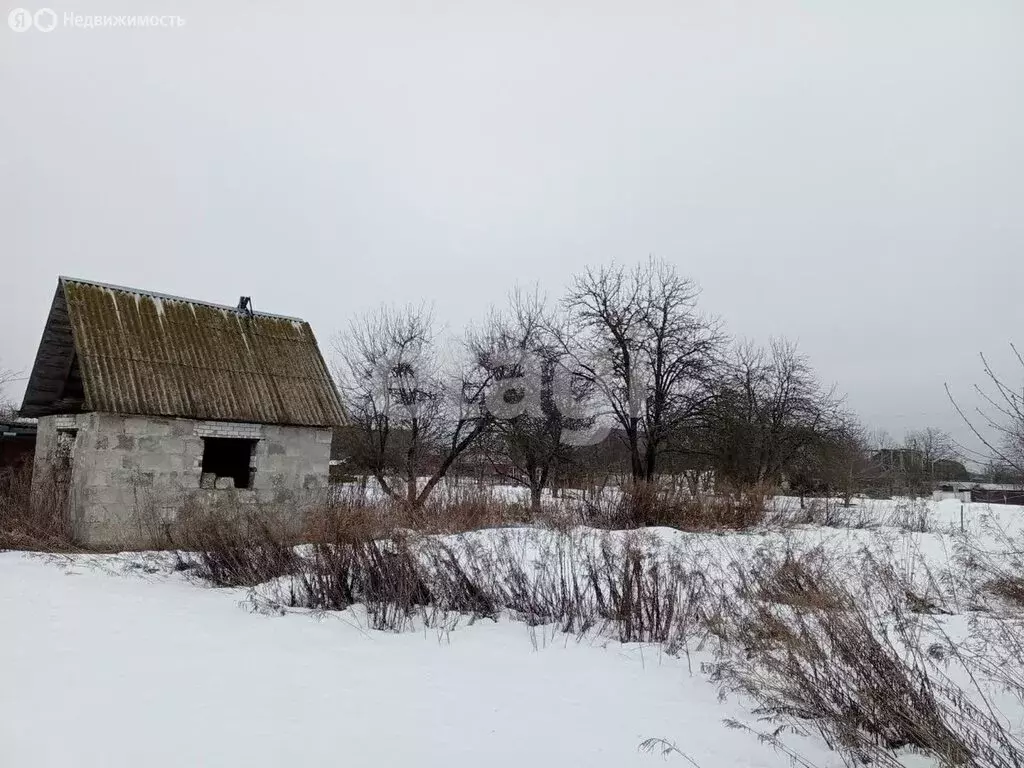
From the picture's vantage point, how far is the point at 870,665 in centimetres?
377

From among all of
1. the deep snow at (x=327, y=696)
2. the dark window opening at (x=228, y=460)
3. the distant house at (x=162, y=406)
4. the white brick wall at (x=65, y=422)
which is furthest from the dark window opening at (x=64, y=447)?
the deep snow at (x=327, y=696)

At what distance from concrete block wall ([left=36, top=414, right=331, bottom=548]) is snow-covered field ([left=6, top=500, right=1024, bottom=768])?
4990 millimetres

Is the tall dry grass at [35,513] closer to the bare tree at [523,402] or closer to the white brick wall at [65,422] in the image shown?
the white brick wall at [65,422]

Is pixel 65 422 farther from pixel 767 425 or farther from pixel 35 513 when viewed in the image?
pixel 767 425

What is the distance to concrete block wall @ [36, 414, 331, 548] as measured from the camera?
11.7 metres

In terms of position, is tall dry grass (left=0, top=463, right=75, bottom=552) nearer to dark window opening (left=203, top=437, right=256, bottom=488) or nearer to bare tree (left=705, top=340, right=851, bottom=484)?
→ dark window opening (left=203, top=437, right=256, bottom=488)

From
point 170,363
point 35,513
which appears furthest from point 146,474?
point 170,363

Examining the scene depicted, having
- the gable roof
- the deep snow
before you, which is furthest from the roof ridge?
the deep snow

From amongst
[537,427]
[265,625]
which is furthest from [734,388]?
[265,625]

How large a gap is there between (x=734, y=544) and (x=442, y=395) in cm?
1299

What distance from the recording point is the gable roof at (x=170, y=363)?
12344 mm

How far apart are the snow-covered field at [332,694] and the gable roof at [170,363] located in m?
6.01

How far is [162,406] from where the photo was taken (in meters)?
12.3

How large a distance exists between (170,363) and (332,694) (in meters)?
10.7
